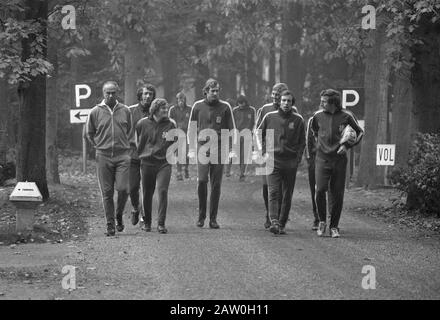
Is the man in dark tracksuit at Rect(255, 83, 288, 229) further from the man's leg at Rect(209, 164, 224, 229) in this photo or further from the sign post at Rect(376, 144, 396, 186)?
the sign post at Rect(376, 144, 396, 186)

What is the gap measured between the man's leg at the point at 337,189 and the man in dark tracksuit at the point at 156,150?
8.22 ft

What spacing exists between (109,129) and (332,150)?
3329 millimetres

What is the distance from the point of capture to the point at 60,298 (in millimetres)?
10188

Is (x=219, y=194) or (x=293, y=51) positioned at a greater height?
(x=293, y=51)

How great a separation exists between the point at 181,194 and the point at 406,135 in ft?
21.7

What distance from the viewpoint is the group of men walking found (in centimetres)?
1531

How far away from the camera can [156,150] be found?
15.6 metres

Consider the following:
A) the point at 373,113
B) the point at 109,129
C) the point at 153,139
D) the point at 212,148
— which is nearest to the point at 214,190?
the point at 212,148

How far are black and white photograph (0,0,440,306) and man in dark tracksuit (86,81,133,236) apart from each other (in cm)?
2

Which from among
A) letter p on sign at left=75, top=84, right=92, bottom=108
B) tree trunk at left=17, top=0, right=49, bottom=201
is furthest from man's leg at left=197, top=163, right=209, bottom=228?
letter p on sign at left=75, top=84, right=92, bottom=108

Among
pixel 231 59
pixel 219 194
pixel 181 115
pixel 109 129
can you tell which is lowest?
pixel 219 194

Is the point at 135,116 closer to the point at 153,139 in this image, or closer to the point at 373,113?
the point at 153,139
